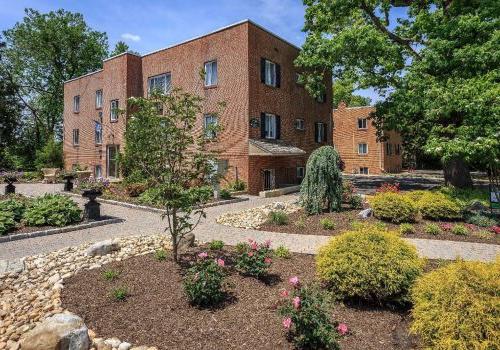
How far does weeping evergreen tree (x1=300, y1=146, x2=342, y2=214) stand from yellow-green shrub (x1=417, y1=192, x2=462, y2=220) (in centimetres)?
299

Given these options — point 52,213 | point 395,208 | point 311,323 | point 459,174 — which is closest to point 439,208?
point 395,208

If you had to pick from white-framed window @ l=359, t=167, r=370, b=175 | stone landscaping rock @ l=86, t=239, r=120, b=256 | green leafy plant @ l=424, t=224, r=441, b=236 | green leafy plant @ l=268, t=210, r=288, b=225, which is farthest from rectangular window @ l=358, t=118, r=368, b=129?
stone landscaping rock @ l=86, t=239, r=120, b=256

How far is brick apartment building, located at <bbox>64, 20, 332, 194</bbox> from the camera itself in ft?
64.3

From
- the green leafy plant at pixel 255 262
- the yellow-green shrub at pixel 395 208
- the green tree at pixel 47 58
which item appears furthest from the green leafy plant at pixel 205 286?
the green tree at pixel 47 58

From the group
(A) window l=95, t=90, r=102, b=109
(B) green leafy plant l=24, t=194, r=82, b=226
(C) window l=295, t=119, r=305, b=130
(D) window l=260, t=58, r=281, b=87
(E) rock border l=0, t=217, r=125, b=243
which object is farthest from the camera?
(A) window l=95, t=90, r=102, b=109

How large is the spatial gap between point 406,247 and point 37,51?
49405 millimetres

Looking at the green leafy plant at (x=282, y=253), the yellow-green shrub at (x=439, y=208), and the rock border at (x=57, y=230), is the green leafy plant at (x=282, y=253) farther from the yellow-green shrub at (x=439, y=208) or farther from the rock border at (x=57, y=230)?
Answer: the rock border at (x=57, y=230)

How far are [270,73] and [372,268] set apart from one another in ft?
60.1

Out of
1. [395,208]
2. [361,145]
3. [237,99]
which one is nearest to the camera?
[395,208]

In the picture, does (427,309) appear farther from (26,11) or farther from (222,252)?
(26,11)

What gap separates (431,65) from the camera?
609 inches

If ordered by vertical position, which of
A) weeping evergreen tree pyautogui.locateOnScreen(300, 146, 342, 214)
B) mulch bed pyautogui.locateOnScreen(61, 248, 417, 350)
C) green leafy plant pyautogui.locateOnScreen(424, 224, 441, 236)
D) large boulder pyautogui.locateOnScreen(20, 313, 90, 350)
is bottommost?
mulch bed pyautogui.locateOnScreen(61, 248, 417, 350)

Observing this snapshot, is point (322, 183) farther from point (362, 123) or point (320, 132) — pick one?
point (362, 123)

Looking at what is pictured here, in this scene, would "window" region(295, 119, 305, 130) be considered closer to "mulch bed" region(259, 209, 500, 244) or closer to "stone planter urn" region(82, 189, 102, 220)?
"mulch bed" region(259, 209, 500, 244)
